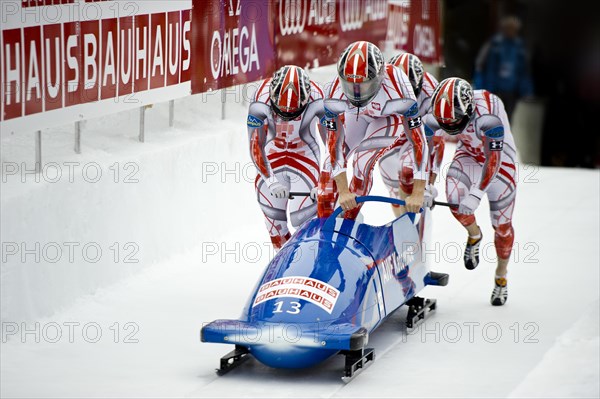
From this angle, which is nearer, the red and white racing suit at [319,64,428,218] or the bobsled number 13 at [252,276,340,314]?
the bobsled number 13 at [252,276,340,314]

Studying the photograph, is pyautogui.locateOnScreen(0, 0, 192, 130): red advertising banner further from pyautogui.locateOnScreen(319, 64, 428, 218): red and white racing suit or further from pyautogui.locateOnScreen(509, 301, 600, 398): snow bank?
pyautogui.locateOnScreen(509, 301, 600, 398): snow bank

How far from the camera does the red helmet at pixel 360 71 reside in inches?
224

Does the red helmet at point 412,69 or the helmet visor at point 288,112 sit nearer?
the helmet visor at point 288,112

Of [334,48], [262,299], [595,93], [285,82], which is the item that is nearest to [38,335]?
[262,299]

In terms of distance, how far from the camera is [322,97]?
6207 mm

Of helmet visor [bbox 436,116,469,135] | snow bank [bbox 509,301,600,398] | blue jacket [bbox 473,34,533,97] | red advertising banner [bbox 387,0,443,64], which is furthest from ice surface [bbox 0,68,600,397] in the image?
blue jacket [bbox 473,34,533,97]

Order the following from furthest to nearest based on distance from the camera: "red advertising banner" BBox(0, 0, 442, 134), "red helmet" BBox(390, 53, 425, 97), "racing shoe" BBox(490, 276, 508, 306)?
"red helmet" BBox(390, 53, 425, 97) → "racing shoe" BBox(490, 276, 508, 306) → "red advertising banner" BBox(0, 0, 442, 134)

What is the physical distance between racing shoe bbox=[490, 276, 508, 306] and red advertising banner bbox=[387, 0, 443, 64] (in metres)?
5.47

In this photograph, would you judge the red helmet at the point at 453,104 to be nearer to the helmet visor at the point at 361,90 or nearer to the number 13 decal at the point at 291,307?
the helmet visor at the point at 361,90

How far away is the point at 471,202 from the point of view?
20.3 ft

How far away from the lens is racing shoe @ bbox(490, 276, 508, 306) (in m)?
6.50

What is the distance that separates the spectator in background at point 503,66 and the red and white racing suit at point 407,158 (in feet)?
16.9

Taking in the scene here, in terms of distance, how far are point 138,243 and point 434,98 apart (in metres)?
2.01

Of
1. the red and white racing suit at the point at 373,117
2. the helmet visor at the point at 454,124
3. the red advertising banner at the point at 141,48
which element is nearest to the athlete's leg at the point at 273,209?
the red and white racing suit at the point at 373,117
